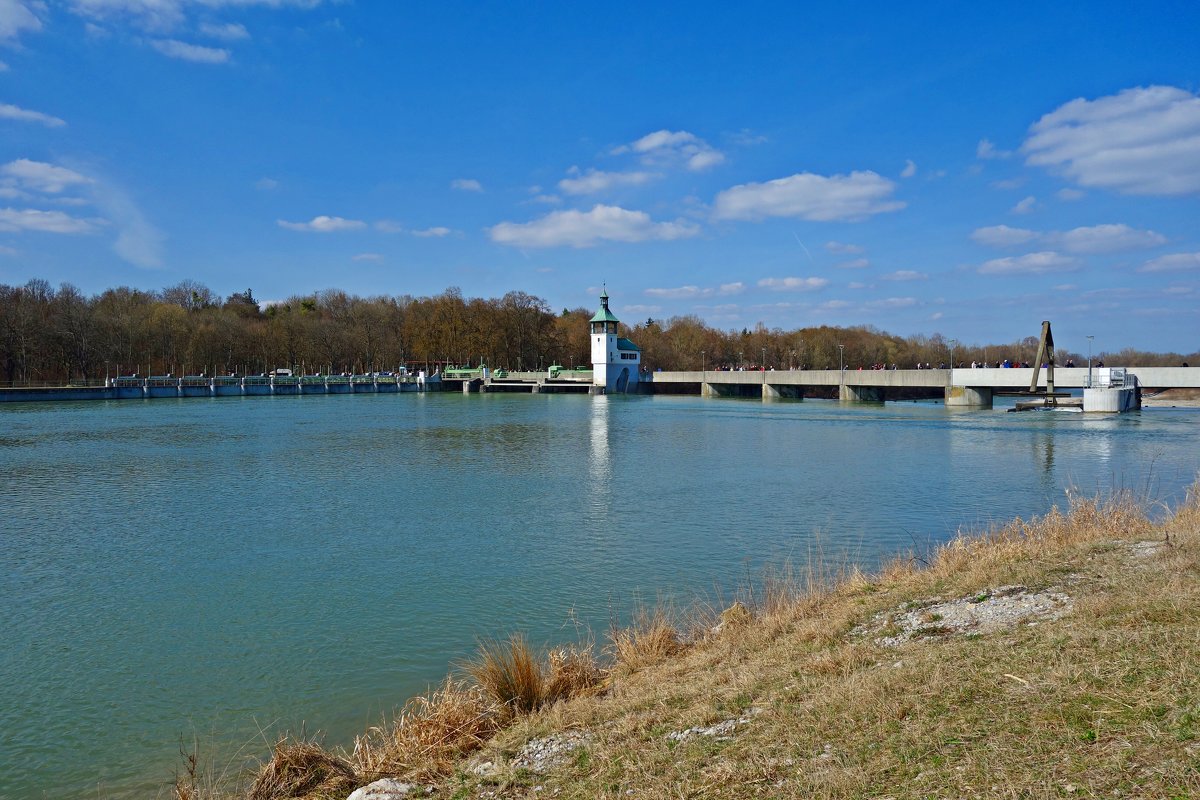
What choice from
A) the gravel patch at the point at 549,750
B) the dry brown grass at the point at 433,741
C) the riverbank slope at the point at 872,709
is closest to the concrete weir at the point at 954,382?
the riverbank slope at the point at 872,709

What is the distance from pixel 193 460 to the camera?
3444cm

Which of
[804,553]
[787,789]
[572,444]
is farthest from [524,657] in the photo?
[572,444]

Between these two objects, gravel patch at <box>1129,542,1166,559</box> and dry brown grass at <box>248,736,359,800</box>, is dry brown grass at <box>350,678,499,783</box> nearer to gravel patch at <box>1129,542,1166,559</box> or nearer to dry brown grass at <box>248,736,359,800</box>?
dry brown grass at <box>248,736,359,800</box>

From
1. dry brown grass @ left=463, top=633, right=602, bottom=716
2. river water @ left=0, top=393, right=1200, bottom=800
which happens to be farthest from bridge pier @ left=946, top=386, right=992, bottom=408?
dry brown grass @ left=463, top=633, right=602, bottom=716

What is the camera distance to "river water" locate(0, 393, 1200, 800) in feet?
31.9

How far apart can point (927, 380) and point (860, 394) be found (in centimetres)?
1616

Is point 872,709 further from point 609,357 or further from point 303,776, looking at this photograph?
point 609,357

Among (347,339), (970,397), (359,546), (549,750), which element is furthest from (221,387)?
(549,750)

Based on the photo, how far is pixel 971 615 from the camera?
859 cm

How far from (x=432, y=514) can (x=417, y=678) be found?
11861 millimetres

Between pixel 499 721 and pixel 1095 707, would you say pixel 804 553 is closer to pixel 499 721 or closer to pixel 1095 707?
pixel 499 721

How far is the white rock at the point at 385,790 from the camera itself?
625 centimetres

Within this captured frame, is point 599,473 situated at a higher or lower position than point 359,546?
higher

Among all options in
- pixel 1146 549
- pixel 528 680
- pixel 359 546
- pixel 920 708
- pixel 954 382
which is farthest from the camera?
pixel 954 382
